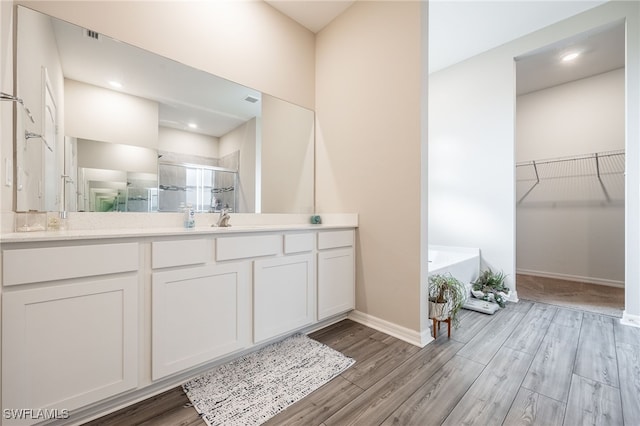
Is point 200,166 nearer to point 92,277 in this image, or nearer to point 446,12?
point 92,277

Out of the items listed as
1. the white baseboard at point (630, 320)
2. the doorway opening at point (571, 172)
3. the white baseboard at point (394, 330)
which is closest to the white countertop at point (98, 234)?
the white baseboard at point (394, 330)

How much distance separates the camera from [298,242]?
1967mm

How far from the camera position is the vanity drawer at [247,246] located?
1.56 m

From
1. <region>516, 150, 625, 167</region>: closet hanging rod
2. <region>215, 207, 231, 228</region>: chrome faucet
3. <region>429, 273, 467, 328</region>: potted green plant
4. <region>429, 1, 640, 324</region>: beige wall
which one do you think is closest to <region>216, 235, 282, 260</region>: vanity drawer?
<region>215, 207, 231, 228</region>: chrome faucet

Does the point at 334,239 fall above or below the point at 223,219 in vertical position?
below

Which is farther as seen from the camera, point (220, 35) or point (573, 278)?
point (573, 278)

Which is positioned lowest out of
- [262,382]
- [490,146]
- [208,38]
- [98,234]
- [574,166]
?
[262,382]

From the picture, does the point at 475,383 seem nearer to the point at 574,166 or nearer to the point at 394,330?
the point at 394,330

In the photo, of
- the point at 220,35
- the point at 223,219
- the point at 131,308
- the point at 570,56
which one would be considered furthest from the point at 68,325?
the point at 570,56

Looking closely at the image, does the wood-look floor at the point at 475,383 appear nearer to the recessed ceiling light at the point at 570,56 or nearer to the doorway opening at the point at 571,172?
the doorway opening at the point at 571,172

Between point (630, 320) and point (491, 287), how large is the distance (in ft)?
3.35

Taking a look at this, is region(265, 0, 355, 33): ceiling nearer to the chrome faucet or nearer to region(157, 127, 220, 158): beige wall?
region(157, 127, 220, 158): beige wall

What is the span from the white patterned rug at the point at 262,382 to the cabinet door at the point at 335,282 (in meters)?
0.36

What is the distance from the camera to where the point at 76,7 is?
1502mm
